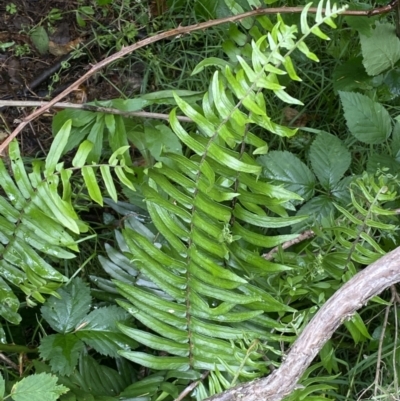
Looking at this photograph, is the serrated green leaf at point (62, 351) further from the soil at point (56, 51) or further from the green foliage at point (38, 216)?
the soil at point (56, 51)

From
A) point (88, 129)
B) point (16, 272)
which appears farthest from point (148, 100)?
point (16, 272)

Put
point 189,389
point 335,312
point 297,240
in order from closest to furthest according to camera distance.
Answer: point 335,312 < point 189,389 < point 297,240

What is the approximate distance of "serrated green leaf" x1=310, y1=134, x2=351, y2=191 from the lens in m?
1.68

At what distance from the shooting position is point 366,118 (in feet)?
5.44

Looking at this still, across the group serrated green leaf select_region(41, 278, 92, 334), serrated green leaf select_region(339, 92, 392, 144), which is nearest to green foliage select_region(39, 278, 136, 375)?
serrated green leaf select_region(41, 278, 92, 334)

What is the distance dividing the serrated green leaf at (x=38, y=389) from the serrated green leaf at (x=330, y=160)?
996mm

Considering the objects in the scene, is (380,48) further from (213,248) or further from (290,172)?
(213,248)

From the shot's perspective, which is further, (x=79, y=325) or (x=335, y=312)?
(x=79, y=325)

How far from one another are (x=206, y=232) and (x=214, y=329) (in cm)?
27

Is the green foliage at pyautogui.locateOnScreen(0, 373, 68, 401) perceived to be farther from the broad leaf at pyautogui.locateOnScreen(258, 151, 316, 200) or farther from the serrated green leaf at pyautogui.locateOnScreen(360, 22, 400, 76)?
the serrated green leaf at pyautogui.locateOnScreen(360, 22, 400, 76)

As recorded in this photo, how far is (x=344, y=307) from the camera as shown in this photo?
112 cm

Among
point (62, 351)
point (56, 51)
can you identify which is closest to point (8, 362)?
point (62, 351)

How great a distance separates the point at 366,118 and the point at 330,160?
173mm

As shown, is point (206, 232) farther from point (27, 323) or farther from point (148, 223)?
point (27, 323)
